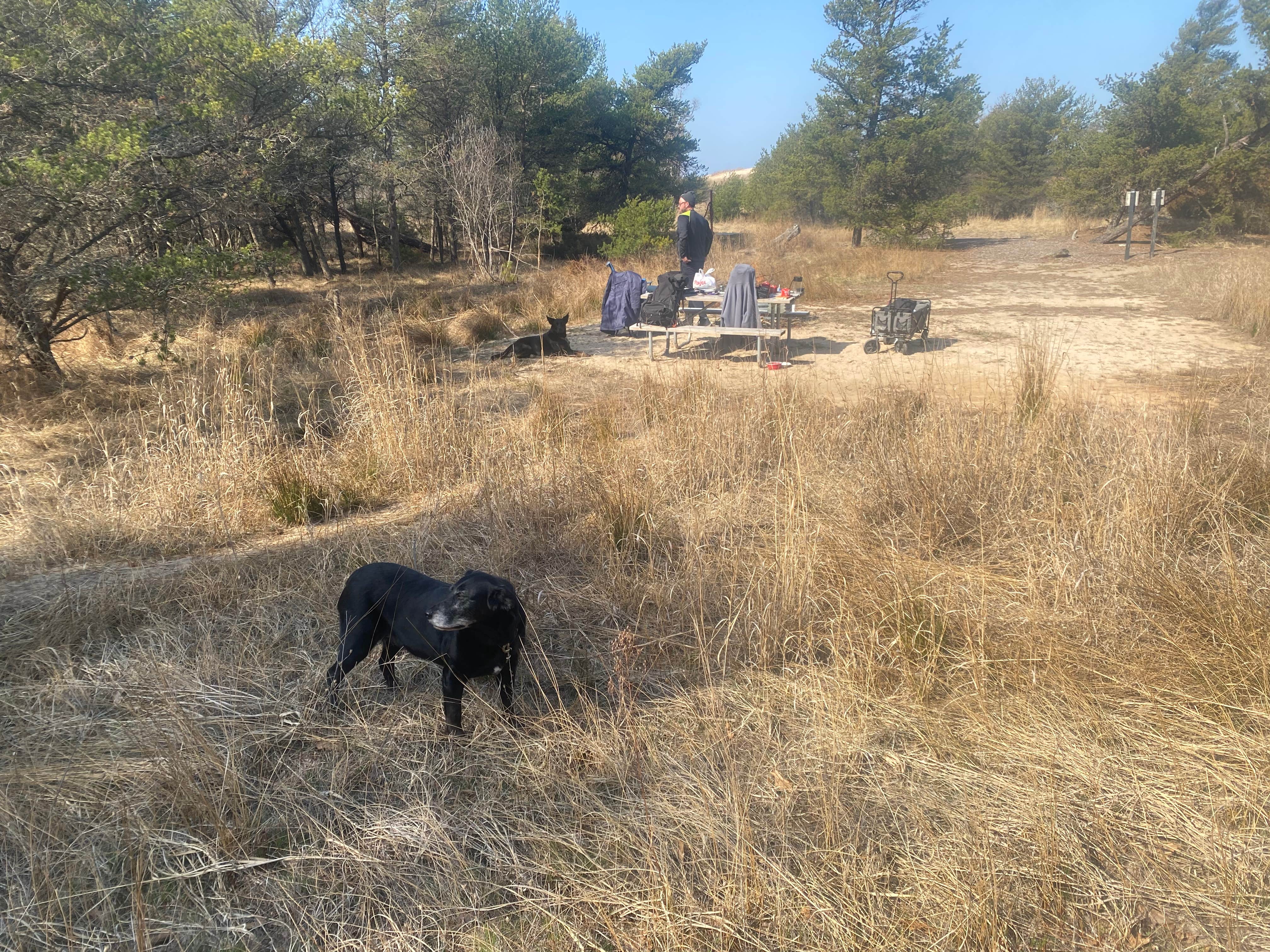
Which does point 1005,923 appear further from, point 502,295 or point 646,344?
point 502,295

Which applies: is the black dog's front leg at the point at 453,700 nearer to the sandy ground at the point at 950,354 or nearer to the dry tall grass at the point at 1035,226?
the sandy ground at the point at 950,354

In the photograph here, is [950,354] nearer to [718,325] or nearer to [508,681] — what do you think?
[718,325]

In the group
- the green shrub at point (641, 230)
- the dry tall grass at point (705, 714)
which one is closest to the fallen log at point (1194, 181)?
the green shrub at point (641, 230)

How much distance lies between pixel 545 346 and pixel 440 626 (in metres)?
7.10

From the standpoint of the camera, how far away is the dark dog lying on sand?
8.51m

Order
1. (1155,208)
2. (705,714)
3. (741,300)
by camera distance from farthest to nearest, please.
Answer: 1. (1155,208)
2. (741,300)
3. (705,714)

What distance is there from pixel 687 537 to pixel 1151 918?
2034 mm

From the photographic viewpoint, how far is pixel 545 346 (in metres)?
8.68

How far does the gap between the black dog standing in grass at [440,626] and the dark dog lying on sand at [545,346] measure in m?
6.32

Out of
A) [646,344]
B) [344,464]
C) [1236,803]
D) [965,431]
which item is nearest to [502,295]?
[646,344]

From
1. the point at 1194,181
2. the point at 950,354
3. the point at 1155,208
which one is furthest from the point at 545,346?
the point at 1194,181

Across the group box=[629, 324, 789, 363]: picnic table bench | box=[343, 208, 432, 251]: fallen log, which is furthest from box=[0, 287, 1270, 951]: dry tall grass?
box=[343, 208, 432, 251]: fallen log

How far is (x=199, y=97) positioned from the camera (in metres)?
8.78

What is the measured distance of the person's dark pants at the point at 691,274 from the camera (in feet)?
31.4
